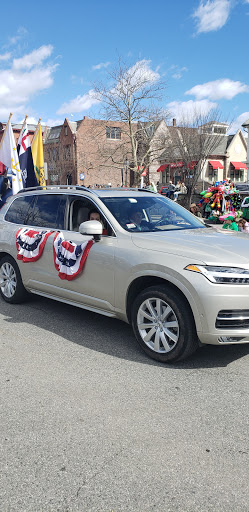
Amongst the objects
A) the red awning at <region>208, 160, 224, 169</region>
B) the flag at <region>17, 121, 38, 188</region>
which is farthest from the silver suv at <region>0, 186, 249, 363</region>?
the red awning at <region>208, 160, 224, 169</region>

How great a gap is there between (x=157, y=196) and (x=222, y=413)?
10.4 feet

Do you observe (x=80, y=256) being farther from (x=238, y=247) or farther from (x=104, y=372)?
(x=238, y=247)

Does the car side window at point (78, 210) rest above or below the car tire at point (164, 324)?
above

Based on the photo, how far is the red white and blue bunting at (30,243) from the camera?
17.7ft

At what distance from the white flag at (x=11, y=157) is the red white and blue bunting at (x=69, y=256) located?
718 centimetres

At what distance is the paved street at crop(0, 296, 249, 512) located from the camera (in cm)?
230

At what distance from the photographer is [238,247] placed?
13.3 ft

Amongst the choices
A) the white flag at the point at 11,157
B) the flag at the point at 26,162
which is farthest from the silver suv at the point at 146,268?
the flag at the point at 26,162

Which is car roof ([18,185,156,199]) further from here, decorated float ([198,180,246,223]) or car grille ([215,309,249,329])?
decorated float ([198,180,246,223])

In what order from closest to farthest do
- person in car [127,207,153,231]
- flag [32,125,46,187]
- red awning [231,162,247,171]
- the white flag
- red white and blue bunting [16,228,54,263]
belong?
person in car [127,207,153,231] < red white and blue bunting [16,228,54,263] < the white flag < flag [32,125,46,187] < red awning [231,162,247,171]

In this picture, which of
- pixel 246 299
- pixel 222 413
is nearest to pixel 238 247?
pixel 246 299

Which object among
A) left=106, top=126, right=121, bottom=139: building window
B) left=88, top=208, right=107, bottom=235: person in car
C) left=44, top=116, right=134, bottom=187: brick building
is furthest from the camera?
left=44, top=116, right=134, bottom=187: brick building

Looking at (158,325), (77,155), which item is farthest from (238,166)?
(158,325)

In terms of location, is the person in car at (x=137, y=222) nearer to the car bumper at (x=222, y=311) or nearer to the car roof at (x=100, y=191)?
the car roof at (x=100, y=191)
